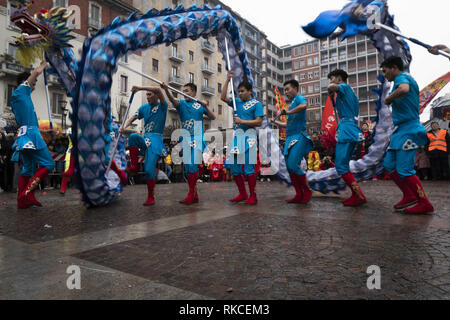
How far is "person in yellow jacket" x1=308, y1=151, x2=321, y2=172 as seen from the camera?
39.9 feet

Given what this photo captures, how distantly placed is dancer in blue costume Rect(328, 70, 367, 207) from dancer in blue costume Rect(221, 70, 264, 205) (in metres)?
1.26

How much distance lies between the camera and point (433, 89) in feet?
35.6

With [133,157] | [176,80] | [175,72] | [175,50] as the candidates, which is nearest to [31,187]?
[133,157]

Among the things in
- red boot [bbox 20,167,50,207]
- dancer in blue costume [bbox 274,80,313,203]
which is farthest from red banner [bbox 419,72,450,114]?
red boot [bbox 20,167,50,207]

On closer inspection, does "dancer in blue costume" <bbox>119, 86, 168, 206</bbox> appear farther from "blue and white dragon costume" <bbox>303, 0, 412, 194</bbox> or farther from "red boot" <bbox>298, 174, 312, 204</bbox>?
"blue and white dragon costume" <bbox>303, 0, 412, 194</bbox>

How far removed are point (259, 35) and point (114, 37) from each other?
63.4 metres

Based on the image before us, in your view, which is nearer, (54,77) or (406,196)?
(406,196)

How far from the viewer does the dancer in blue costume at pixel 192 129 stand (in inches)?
217

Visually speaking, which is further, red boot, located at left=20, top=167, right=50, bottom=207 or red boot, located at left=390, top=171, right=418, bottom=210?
red boot, located at left=20, top=167, right=50, bottom=207

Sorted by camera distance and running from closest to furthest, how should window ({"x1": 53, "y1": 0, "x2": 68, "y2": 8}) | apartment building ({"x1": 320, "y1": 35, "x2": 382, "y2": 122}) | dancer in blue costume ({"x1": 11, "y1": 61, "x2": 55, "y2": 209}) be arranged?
1. dancer in blue costume ({"x1": 11, "y1": 61, "x2": 55, "y2": 209})
2. window ({"x1": 53, "y1": 0, "x2": 68, "y2": 8})
3. apartment building ({"x1": 320, "y1": 35, "x2": 382, "y2": 122})

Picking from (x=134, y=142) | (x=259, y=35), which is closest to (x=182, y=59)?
(x=259, y=35)

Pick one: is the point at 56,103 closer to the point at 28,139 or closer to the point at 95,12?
the point at 95,12

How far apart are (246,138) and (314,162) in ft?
24.6
